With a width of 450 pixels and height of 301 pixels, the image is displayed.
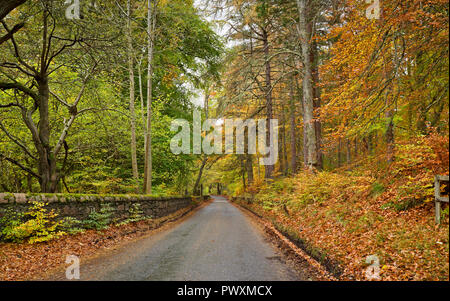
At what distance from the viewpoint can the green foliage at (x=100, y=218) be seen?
7848 millimetres

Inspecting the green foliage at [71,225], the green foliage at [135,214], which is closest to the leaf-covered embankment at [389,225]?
the green foliage at [135,214]

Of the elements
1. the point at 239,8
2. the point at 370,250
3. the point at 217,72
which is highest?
the point at 239,8

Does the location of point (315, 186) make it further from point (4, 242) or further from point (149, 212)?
point (4, 242)

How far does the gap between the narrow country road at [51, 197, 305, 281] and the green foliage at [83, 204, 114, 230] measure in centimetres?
145

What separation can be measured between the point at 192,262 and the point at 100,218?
4406mm

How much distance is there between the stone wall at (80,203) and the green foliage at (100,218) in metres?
0.13

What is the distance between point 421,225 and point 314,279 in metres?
2.15

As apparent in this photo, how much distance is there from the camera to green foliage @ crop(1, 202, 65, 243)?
548 cm

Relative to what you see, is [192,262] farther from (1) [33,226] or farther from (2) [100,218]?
(2) [100,218]

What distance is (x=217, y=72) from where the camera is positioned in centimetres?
1675

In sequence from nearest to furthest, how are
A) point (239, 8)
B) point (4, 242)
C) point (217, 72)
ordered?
point (4, 242), point (239, 8), point (217, 72)

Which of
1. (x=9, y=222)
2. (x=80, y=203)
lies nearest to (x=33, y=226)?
(x=9, y=222)

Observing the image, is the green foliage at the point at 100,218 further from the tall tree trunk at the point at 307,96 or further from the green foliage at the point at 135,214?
the tall tree trunk at the point at 307,96
